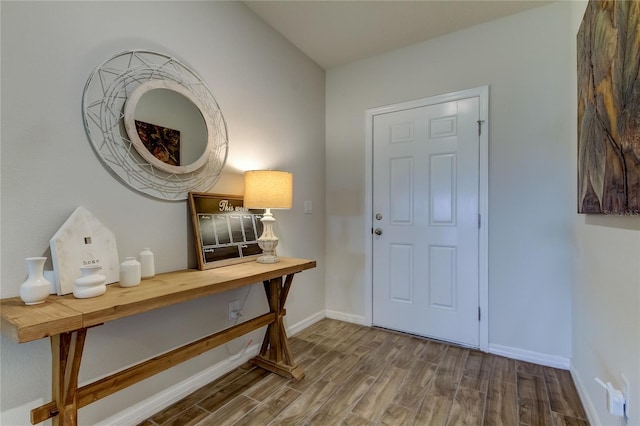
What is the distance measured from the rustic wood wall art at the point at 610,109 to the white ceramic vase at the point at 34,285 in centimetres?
207

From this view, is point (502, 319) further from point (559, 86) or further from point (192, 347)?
point (192, 347)

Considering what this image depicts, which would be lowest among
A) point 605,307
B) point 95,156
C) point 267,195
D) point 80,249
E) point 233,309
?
point 233,309

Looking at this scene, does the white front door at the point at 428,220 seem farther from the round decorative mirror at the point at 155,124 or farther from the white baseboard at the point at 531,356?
the round decorative mirror at the point at 155,124

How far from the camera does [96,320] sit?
3.38 feet

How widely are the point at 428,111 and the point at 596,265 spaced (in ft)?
5.36

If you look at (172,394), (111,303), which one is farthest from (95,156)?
(172,394)

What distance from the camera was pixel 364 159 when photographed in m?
2.89

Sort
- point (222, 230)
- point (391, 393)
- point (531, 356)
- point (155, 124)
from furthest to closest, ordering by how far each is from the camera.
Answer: point (531, 356) < point (222, 230) < point (391, 393) < point (155, 124)

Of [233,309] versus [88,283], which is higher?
[88,283]

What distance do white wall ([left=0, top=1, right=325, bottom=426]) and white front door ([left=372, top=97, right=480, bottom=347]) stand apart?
1.02 m

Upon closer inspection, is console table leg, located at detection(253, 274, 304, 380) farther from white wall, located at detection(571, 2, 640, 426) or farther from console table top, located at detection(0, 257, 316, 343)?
white wall, located at detection(571, 2, 640, 426)

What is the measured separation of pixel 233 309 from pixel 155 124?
1.27 metres

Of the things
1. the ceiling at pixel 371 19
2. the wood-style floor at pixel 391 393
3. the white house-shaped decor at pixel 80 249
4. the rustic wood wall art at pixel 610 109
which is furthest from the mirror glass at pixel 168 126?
the rustic wood wall art at pixel 610 109

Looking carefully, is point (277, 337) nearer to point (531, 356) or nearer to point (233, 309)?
point (233, 309)
